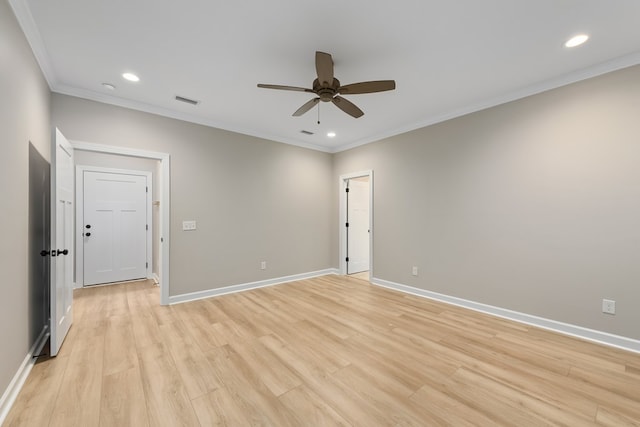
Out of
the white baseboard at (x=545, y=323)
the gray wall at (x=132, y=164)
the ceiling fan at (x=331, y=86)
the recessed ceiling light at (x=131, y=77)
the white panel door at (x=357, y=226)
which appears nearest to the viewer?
the ceiling fan at (x=331, y=86)

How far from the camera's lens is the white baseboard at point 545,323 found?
2424mm

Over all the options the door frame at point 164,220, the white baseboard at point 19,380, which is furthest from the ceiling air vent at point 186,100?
the white baseboard at point 19,380

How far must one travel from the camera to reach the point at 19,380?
6.06ft

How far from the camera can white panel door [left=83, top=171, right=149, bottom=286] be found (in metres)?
4.62

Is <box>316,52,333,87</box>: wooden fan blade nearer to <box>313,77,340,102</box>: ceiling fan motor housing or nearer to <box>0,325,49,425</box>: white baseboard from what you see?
<box>313,77,340,102</box>: ceiling fan motor housing

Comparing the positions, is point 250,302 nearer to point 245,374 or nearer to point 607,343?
point 245,374

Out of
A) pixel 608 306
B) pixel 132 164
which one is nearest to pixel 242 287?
pixel 132 164

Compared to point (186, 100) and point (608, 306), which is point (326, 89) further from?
point (608, 306)

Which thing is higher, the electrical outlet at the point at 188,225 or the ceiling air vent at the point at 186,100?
the ceiling air vent at the point at 186,100

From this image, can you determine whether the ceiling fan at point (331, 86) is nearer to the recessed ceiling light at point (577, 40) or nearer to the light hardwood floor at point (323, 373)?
the recessed ceiling light at point (577, 40)

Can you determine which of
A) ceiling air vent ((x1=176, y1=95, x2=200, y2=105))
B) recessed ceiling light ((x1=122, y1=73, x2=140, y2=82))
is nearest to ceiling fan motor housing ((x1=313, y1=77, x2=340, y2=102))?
ceiling air vent ((x1=176, y1=95, x2=200, y2=105))

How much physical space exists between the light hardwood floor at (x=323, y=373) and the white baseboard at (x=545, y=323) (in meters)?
0.12

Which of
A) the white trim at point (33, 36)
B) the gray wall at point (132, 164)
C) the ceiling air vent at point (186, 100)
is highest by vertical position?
the ceiling air vent at point (186, 100)

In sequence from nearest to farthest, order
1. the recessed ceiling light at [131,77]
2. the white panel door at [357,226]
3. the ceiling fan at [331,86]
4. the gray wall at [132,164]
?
the ceiling fan at [331,86], the recessed ceiling light at [131,77], the gray wall at [132,164], the white panel door at [357,226]
